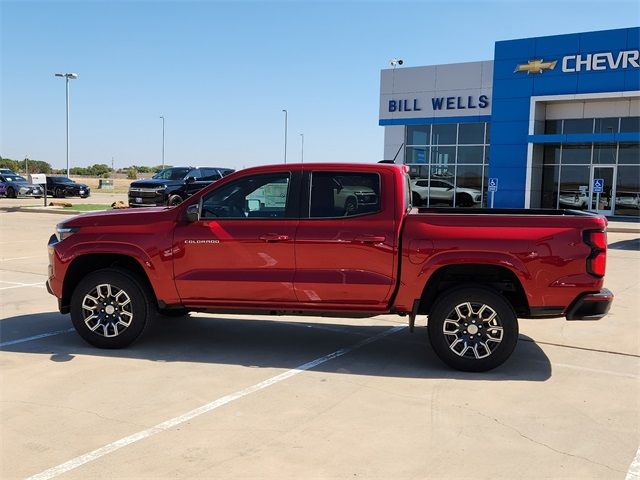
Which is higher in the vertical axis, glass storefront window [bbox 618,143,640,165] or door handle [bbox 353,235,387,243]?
glass storefront window [bbox 618,143,640,165]

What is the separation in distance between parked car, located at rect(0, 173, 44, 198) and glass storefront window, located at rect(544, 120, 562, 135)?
3018 centimetres

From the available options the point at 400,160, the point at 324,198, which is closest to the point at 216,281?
the point at 324,198

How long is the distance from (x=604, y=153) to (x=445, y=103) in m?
7.98

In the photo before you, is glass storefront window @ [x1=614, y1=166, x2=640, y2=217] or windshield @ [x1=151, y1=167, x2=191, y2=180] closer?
windshield @ [x1=151, y1=167, x2=191, y2=180]

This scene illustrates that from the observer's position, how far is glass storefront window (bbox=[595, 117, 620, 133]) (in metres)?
26.2

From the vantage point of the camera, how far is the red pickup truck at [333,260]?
17.5 feet

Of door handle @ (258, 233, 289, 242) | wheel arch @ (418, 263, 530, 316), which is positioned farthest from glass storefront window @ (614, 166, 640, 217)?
door handle @ (258, 233, 289, 242)

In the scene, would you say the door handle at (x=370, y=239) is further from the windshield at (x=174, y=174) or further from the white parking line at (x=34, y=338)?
the windshield at (x=174, y=174)

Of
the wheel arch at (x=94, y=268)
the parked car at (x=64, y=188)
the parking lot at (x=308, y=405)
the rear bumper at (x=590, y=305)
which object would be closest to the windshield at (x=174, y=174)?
the parked car at (x=64, y=188)

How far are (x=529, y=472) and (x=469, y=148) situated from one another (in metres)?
28.2

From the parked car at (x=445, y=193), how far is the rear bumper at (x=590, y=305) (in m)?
25.1

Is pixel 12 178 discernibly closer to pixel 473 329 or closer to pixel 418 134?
pixel 418 134

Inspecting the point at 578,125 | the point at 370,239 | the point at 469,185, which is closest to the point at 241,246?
the point at 370,239

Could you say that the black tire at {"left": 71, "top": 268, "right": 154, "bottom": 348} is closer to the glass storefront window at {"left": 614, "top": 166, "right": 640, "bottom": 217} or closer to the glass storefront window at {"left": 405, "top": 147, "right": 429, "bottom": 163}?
the glass storefront window at {"left": 614, "top": 166, "right": 640, "bottom": 217}
